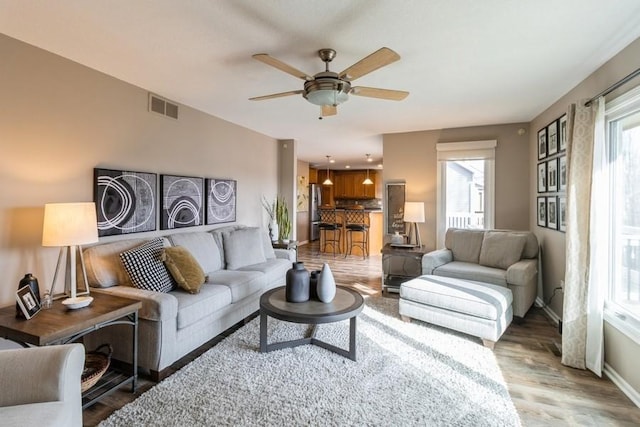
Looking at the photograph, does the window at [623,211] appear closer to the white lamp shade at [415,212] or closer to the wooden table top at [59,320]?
the white lamp shade at [415,212]

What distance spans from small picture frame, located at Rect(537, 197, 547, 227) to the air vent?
14.7 feet

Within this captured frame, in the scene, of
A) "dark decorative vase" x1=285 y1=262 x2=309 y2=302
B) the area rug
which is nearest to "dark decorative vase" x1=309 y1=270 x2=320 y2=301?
"dark decorative vase" x1=285 y1=262 x2=309 y2=302

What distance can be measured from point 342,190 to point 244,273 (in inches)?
303

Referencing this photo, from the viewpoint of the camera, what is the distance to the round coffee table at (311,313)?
7.89ft

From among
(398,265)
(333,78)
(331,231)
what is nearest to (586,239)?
(333,78)

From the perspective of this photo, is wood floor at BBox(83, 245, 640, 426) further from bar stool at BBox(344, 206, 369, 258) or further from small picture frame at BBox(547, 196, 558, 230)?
bar stool at BBox(344, 206, 369, 258)

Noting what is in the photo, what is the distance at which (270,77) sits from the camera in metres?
2.91

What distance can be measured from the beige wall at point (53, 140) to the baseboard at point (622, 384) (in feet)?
13.7

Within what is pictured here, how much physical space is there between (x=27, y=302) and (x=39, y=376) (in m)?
0.82

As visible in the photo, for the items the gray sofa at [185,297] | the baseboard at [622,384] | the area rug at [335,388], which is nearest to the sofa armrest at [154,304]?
the gray sofa at [185,297]

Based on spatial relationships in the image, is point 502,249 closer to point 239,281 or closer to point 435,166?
point 435,166

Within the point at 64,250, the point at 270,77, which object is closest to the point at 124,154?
the point at 64,250

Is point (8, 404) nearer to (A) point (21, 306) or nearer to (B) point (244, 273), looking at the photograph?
(A) point (21, 306)

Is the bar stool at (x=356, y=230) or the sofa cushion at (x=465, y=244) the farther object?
the bar stool at (x=356, y=230)
